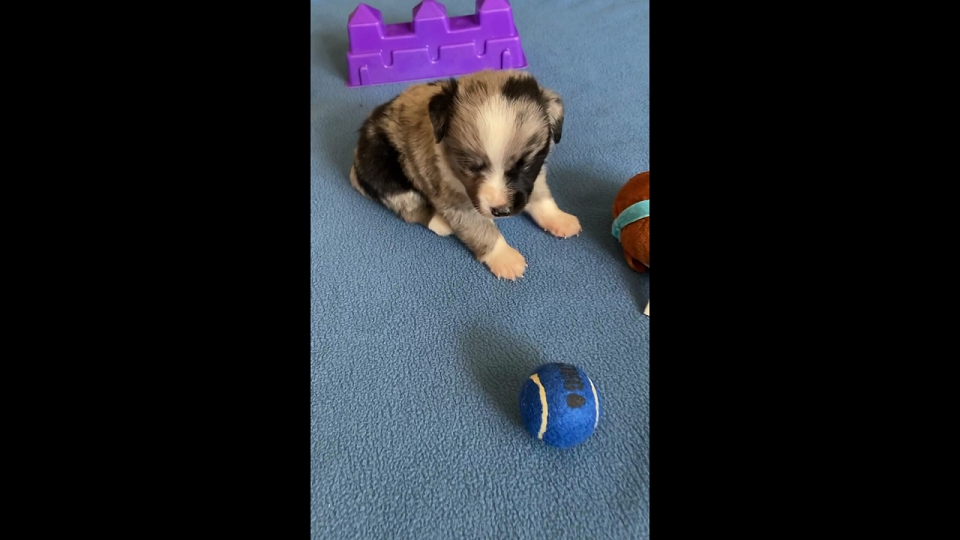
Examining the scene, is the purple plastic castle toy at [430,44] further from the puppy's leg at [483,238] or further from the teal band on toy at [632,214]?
the teal band on toy at [632,214]

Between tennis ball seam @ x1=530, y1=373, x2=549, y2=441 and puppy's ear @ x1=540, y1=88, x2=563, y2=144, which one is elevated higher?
puppy's ear @ x1=540, y1=88, x2=563, y2=144

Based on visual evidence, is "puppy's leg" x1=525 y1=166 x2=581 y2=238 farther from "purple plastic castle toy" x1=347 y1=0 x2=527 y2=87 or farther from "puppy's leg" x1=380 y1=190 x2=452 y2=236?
"purple plastic castle toy" x1=347 y1=0 x2=527 y2=87

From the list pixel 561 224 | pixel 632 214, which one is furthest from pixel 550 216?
pixel 632 214

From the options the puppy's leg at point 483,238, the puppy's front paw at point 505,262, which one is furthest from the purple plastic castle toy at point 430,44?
the puppy's front paw at point 505,262

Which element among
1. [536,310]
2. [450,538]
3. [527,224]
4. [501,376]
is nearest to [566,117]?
[527,224]

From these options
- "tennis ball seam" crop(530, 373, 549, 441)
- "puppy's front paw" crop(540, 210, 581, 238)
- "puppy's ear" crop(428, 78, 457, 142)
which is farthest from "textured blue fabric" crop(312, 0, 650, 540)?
"puppy's ear" crop(428, 78, 457, 142)
